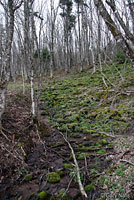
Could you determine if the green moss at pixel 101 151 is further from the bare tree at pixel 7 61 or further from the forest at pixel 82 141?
the bare tree at pixel 7 61

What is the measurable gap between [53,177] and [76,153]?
3.89ft

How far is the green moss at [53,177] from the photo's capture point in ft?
10.1

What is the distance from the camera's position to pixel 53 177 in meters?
3.15

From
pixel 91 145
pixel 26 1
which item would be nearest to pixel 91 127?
pixel 91 145

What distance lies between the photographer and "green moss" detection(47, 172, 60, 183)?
10.1 feet

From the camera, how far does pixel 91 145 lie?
181 inches

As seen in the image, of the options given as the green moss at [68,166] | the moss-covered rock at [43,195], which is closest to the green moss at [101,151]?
the green moss at [68,166]

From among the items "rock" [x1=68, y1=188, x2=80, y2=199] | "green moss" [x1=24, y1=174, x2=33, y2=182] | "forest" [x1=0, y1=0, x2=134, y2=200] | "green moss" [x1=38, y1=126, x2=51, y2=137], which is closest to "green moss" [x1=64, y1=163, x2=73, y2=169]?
"forest" [x1=0, y1=0, x2=134, y2=200]

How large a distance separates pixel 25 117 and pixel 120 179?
4.21 m

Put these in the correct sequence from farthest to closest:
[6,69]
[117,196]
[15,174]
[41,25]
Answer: [41,25], [6,69], [15,174], [117,196]

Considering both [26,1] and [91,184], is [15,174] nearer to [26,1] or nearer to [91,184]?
[91,184]

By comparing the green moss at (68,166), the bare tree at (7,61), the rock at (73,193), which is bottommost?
the rock at (73,193)

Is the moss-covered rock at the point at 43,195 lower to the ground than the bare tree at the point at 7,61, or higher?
lower

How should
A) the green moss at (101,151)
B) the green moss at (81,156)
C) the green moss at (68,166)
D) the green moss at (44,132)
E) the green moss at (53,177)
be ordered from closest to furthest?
the green moss at (53,177) → the green moss at (68,166) → the green moss at (81,156) → the green moss at (101,151) → the green moss at (44,132)
